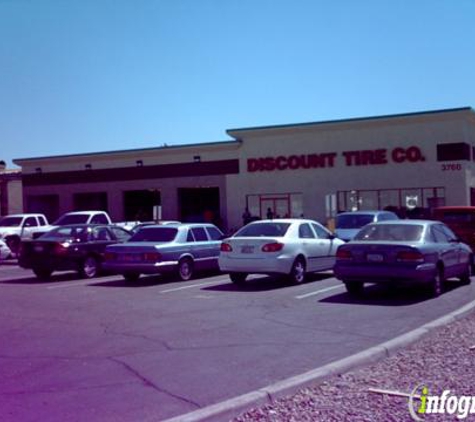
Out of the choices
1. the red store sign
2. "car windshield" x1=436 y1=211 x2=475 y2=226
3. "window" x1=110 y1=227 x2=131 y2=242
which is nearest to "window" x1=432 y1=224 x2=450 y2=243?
"car windshield" x1=436 y1=211 x2=475 y2=226

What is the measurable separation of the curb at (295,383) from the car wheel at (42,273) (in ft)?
40.1

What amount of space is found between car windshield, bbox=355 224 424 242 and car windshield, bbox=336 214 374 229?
26.2 ft

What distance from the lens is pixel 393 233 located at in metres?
13.4

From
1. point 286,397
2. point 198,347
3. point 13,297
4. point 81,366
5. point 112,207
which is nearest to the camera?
point 286,397

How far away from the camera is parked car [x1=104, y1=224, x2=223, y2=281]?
16417mm

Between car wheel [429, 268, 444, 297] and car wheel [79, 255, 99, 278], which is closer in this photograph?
car wheel [429, 268, 444, 297]

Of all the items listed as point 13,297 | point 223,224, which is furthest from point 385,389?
point 223,224

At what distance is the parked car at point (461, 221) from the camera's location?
18.0 m

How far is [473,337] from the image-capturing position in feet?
28.4

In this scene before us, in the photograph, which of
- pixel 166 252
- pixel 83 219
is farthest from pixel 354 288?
pixel 83 219

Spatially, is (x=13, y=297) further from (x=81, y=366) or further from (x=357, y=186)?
(x=357, y=186)

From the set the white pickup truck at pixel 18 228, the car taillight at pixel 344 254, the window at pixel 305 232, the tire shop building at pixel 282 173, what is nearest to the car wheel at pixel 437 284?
the car taillight at pixel 344 254

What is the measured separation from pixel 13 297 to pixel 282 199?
93.0 feet
